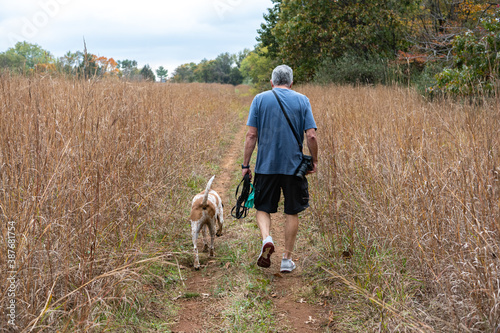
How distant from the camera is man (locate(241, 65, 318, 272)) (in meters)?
4.05

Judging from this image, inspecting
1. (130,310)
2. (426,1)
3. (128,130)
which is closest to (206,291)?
(130,310)

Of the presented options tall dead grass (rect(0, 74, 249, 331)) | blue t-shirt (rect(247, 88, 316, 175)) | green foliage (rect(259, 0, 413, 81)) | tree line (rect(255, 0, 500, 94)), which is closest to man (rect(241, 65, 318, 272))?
blue t-shirt (rect(247, 88, 316, 175))

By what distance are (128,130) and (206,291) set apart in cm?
222

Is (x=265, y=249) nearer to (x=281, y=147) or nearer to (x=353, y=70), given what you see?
(x=281, y=147)

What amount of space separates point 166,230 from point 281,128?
1794 mm

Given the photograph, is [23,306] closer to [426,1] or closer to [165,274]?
[165,274]

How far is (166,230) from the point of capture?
174 inches

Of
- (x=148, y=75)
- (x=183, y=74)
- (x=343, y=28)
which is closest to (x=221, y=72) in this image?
(x=183, y=74)

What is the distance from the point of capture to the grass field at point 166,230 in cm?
234

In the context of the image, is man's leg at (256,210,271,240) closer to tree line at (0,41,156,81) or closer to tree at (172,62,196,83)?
tree line at (0,41,156,81)

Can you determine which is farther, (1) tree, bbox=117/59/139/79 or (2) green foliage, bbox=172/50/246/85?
(2) green foliage, bbox=172/50/246/85

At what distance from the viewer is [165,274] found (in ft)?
12.4

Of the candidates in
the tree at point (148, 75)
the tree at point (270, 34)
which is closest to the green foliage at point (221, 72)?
the tree at point (270, 34)

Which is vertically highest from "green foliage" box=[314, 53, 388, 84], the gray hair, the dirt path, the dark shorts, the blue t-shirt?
"green foliage" box=[314, 53, 388, 84]
